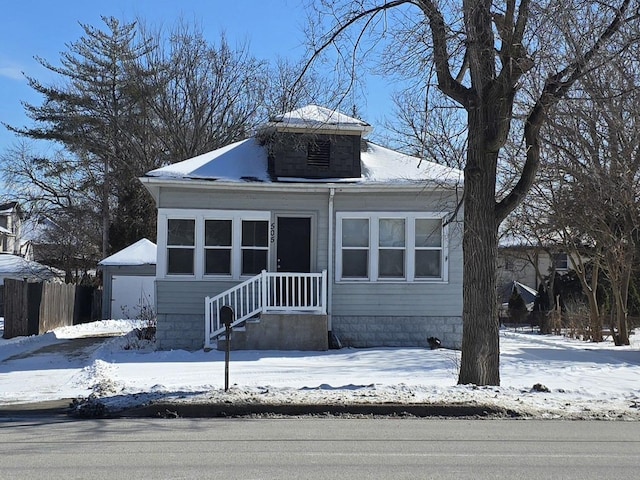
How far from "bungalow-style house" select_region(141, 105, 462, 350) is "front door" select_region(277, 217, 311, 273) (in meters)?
0.03

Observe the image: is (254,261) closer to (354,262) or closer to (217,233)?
(217,233)

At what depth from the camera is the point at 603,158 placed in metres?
18.5

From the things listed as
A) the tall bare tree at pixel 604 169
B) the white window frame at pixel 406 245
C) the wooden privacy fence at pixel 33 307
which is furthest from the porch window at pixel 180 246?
the tall bare tree at pixel 604 169

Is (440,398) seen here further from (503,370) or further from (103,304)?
(103,304)

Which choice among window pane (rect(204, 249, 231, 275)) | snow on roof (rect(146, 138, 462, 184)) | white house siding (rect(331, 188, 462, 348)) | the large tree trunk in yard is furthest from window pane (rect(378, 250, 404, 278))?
the large tree trunk in yard

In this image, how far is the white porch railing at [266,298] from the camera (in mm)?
16969

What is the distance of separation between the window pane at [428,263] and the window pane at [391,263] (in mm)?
435

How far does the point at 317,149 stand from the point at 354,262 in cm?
312

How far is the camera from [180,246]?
17.8 metres

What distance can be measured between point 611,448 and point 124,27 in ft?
123

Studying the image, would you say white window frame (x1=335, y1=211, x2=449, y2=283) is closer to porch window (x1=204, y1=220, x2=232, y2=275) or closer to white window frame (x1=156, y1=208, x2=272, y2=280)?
white window frame (x1=156, y1=208, x2=272, y2=280)

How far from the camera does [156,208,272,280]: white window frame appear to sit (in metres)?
→ 17.6

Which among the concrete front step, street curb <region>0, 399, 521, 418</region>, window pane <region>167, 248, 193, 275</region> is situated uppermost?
window pane <region>167, 248, 193, 275</region>

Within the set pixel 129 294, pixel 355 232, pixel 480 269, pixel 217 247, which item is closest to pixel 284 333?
pixel 217 247
